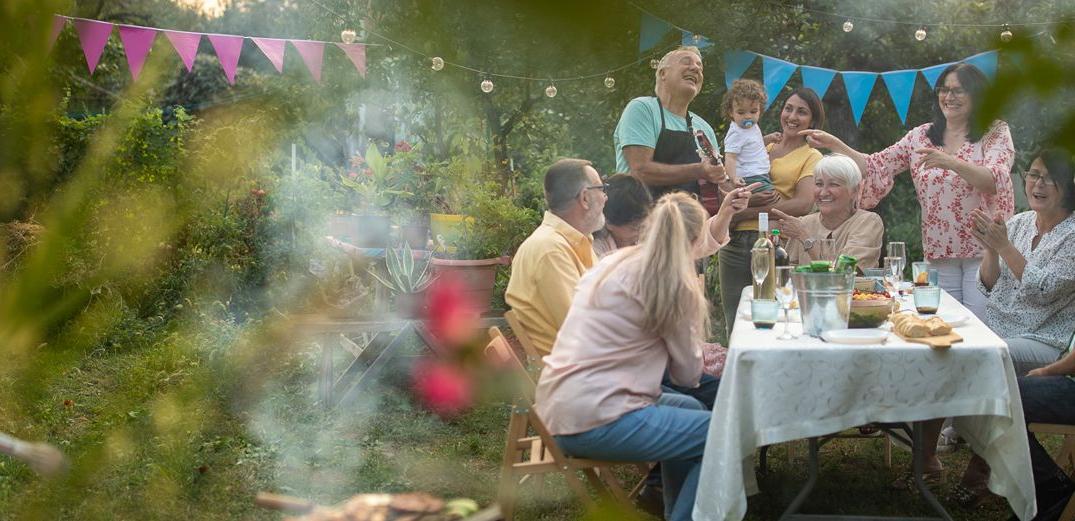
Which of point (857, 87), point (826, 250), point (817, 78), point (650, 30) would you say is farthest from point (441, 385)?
point (650, 30)

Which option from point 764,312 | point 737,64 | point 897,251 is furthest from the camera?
point 737,64

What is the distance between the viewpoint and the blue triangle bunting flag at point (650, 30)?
0.53 meters

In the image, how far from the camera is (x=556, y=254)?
350cm

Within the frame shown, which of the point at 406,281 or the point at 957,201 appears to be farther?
the point at 406,281

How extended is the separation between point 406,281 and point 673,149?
57.7 inches

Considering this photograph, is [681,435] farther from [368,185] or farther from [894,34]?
[894,34]

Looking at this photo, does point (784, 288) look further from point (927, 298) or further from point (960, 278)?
point (960, 278)

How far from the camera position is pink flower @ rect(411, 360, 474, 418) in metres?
5.17

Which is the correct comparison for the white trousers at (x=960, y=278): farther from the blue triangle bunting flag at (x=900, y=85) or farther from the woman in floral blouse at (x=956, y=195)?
the blue triangle bunting flag at (x=900, y=85)

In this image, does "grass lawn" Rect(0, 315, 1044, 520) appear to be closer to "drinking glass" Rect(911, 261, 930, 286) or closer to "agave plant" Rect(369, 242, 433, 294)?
"agave plant" Rect(369, 242, 433, 294)

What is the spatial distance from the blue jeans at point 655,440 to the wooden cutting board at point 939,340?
60 centimetres

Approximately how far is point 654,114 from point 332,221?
2.58 m

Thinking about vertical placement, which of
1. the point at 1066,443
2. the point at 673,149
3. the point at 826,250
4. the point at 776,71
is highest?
the point at 776,71

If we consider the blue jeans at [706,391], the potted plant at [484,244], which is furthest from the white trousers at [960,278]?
the potted plant at [484,244]
